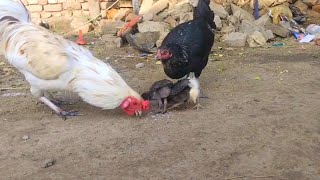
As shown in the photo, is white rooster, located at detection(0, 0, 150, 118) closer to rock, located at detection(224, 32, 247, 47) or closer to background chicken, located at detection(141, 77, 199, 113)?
background chicken, located at detection(141, 77, 199, 113)

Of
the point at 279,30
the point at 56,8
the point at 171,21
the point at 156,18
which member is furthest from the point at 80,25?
the point at 279,30

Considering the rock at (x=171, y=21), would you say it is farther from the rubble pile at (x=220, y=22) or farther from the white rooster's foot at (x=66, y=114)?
the white rooster's foot at (x=66, y=114)

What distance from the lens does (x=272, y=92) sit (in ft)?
17.3

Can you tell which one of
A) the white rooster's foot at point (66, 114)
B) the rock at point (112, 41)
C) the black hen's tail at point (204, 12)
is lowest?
the rock at point (112, 41)

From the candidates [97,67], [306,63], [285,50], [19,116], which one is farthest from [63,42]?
[285,50]

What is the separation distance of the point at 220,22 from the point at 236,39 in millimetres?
751

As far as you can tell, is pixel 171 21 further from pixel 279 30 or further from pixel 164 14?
pixel 279 30

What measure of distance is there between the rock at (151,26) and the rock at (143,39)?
0.67 feet

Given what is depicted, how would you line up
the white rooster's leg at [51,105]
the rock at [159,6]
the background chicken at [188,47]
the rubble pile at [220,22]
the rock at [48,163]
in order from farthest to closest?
1. the rock at [159,6]
2. the rubble pile at [220,22]
3. the background chicken at [188,47]
4. the white rooster's leg at [51,105]
5. the rock at [48,163]

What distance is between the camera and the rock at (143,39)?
7.59m

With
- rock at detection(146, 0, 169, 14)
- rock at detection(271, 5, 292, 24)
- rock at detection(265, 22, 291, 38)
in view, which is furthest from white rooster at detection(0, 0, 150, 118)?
rock at detection(271, 5, 292, 24)

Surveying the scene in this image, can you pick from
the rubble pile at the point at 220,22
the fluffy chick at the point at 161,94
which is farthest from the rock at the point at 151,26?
the fluffy chick at the point at 161,94

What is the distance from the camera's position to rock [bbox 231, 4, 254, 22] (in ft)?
28.1

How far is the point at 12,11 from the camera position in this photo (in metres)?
4.83
